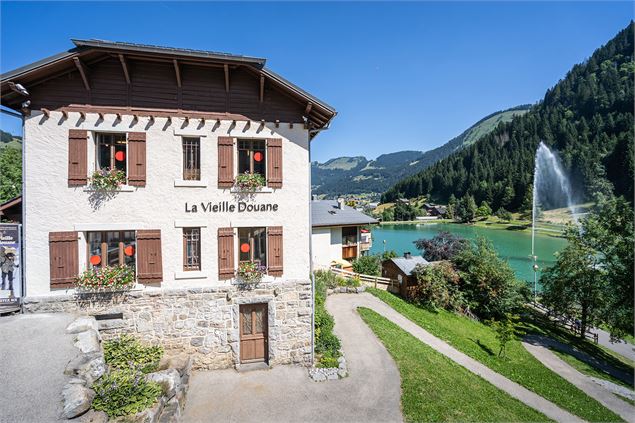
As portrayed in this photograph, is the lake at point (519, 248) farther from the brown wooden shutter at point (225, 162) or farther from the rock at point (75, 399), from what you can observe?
the rock at point (75, 399)

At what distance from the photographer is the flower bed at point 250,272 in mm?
9773

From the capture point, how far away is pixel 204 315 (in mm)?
9656

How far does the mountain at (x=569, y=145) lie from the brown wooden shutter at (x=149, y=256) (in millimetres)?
108002

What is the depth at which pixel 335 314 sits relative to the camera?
48.6ft

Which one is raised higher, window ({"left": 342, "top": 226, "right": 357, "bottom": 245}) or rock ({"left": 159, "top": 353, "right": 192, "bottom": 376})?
window ({"left": 342, "top": 226, "right": 357, "bottom": 245})

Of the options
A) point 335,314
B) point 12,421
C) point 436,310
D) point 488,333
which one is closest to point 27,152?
point 12,421

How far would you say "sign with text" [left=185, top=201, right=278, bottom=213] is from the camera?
952 centimetres

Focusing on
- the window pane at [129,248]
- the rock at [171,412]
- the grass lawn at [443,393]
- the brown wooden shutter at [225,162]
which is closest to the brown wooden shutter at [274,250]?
the brown wooden shutter at [225,162]

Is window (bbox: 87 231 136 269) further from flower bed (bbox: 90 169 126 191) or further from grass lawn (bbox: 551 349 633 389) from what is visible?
grass lawn (bbox: 551 349 633 389)

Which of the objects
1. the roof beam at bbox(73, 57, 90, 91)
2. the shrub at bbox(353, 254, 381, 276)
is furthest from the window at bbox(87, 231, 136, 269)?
the shrub at bbox(353, 254, 381, 276)

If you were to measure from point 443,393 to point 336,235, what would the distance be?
57.1ft

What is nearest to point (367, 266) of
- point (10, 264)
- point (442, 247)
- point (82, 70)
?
point (442, 247)

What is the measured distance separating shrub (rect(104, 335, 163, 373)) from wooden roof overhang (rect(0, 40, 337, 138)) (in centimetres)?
705

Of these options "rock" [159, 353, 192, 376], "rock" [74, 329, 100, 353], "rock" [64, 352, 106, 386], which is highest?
"rock" [74, 329, 100, 353]
